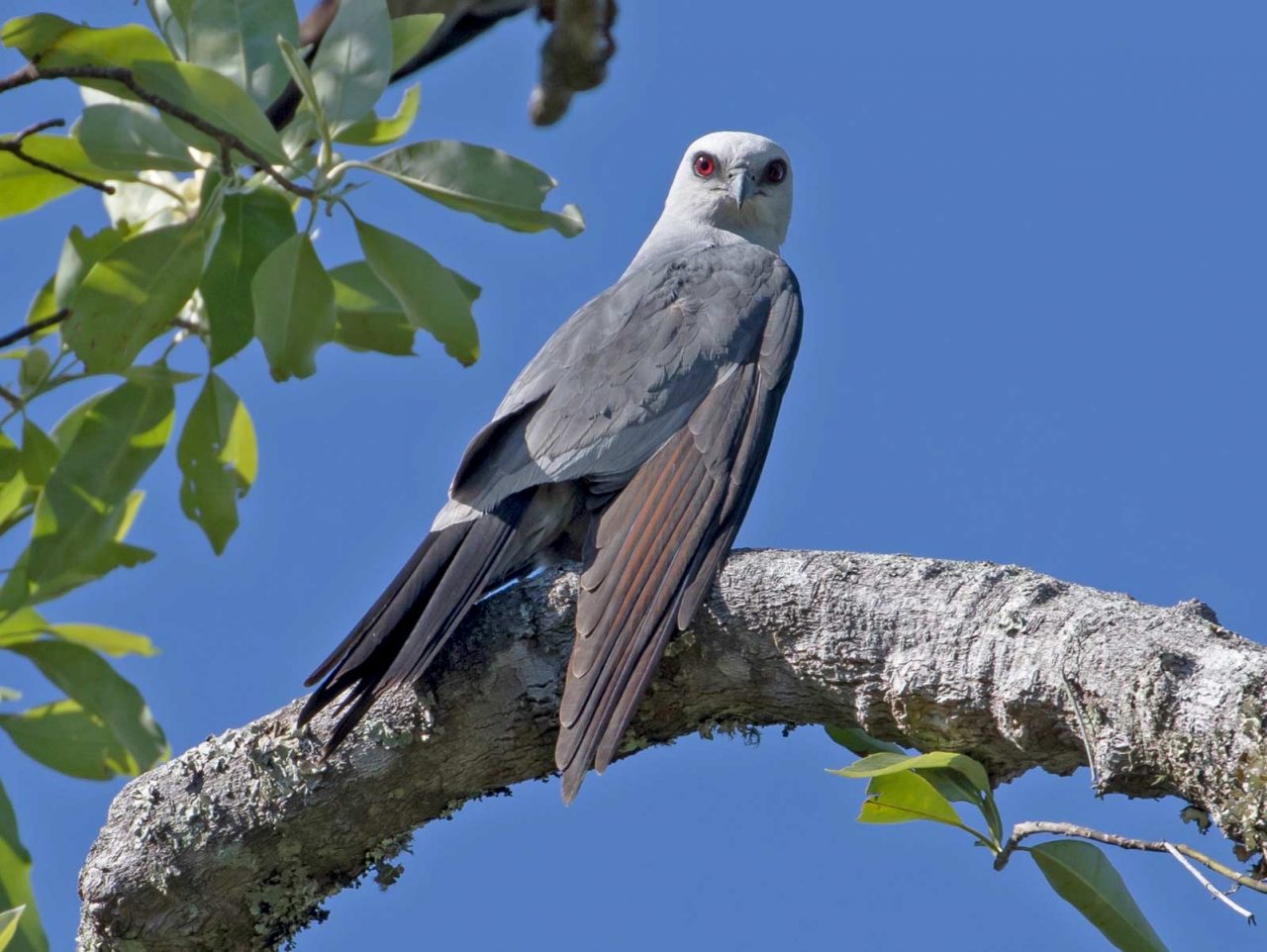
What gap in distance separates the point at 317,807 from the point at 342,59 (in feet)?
4.70

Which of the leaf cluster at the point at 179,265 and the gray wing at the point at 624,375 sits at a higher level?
the gray wing at the point at 624,375

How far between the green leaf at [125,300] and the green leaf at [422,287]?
30 centimetres

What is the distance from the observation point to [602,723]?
2.71m

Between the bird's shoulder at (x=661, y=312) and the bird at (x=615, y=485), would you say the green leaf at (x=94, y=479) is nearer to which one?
the bird at (x=615, y=485)

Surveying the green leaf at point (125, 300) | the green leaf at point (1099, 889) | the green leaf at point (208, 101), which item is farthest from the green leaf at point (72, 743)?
the green leaf at point (1099, 889)

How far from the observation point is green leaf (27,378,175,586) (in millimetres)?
2314

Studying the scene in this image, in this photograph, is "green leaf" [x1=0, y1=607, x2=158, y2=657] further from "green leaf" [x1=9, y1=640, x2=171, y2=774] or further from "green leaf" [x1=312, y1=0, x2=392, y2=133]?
"green leaf" [x1=312, y1=0, x2=392, y2=133]

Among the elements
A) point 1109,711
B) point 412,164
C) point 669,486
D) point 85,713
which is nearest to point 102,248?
point 412,164

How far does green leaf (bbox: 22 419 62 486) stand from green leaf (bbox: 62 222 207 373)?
7.3 inches

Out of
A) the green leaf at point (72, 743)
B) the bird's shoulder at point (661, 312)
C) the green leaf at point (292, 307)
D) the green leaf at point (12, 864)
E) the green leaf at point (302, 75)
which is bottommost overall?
the green leaf at point (12, 864)

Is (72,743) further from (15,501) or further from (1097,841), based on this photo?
(1097,841)

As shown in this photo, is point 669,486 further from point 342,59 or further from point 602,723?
point 342,59

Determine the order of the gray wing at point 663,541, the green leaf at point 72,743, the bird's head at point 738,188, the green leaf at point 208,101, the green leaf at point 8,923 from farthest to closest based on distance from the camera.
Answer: the bird's head at point 738,188, the gray wing at point 663,541, the green leaf at point 72,743, the green leaf at point 208,101, the green leaf at point 8,923

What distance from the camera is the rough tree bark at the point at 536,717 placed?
8.48ft
